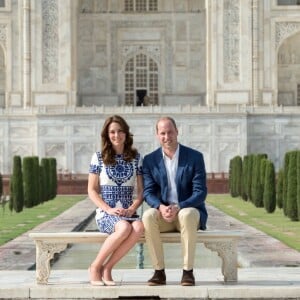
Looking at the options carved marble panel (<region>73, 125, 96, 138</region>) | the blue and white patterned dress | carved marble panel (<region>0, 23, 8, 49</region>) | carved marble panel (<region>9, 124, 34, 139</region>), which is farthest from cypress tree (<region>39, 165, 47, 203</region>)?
the blue and white patterned dress

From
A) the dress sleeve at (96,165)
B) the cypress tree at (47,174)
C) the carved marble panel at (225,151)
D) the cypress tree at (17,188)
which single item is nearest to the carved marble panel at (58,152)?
the carved marble panel at (225,151)

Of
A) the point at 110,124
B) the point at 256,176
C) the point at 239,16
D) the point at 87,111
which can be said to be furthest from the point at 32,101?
the point at 110,124

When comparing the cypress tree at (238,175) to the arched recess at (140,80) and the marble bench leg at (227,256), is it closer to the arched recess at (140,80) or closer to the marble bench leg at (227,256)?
the arched recess at (140,80)

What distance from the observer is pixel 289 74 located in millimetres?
40250

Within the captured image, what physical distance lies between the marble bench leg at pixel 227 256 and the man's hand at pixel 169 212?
553mm

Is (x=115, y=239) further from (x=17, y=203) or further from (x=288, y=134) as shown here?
(x=288, y=134)

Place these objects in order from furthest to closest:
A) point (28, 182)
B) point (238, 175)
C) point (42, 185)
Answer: point (238, 175), point (42, 185), point (28, 182)

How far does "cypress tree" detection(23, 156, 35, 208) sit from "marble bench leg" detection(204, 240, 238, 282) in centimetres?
1646

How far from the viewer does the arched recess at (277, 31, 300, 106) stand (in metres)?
40.1

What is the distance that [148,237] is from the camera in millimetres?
8414

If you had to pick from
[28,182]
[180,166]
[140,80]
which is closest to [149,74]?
[140,80]

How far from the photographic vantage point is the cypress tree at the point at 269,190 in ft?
73.2

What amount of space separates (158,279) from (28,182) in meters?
17.3

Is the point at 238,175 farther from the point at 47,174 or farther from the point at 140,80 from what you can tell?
the point at 140,80
